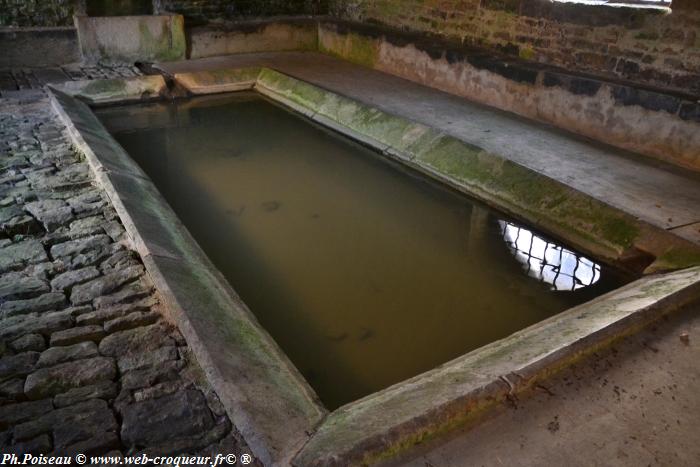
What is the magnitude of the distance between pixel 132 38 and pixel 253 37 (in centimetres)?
190

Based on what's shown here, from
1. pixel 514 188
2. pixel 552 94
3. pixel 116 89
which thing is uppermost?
pixel 552 94

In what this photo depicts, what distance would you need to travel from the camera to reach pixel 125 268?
9.55 ft

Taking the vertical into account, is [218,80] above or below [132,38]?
below

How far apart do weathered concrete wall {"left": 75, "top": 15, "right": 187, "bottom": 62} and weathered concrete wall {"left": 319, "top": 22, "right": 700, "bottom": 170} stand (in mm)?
2751

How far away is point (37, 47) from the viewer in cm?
727

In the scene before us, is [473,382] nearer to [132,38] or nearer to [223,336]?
[223,336]

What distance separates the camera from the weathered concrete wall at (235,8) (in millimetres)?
8375

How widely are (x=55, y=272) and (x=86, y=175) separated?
4.70 ft

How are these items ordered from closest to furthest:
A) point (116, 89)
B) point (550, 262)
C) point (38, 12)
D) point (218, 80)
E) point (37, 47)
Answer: point (550, 262)
point (116, 89)
point (37, 47)
point (38, 12)
point (218, 80)

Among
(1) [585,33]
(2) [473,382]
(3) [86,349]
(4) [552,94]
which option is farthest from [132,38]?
(2) [473,382]

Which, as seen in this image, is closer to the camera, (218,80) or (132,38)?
(218,80)

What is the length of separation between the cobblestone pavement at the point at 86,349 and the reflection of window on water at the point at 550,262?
2.34 metres

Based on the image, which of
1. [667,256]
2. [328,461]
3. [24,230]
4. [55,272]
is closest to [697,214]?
[667,256]

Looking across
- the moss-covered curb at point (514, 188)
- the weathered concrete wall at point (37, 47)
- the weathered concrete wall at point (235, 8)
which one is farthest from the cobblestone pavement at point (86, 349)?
the weathered concrete wall at point (235, 8)
